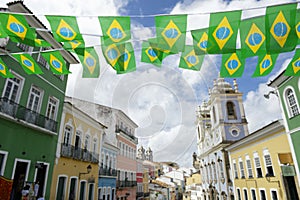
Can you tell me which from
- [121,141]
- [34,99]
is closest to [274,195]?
[121,141]

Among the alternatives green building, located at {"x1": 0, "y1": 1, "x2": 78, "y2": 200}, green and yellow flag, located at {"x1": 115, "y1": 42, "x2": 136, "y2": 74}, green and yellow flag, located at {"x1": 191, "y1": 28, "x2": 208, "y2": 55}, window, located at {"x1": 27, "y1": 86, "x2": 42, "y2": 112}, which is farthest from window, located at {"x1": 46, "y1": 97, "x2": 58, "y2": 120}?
green and yellow flag, located at {"x1": 191, "y1": 28, "x2": 208, "y2": 55}

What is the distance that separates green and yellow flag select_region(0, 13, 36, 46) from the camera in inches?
197

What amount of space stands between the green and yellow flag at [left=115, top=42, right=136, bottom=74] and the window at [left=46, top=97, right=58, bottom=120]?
888 cm

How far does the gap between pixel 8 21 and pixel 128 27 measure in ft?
9.59

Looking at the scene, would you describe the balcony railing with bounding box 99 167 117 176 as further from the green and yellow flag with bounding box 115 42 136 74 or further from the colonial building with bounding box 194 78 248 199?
the green and yellow flag with bounding box 115 42 136 74

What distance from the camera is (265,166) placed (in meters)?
16.5

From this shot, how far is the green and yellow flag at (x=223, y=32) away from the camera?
4.38 metres

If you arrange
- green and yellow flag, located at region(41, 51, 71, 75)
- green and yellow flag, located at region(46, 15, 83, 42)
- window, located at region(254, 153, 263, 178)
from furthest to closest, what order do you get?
window, located at region(254, 153, 263, 178) → green and yellow flag, located at region(41, 51, 71, 75) → green and yellow flag, located at region(46, 15, 83, 42)

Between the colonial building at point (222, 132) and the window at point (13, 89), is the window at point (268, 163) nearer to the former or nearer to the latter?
the colonial building at point (222, 132)

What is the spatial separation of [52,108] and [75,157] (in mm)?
3615

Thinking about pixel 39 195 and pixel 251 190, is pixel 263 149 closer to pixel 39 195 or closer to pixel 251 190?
pixel 251 190

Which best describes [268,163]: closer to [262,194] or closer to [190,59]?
[262,194]

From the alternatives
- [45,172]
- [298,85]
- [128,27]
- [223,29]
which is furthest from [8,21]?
[298,85]

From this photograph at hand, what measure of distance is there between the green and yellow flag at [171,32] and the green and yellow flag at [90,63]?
1.63m
